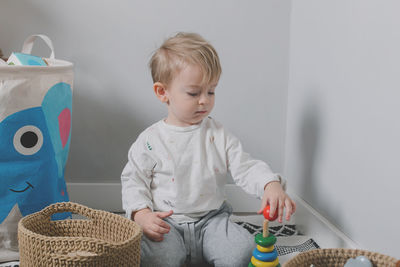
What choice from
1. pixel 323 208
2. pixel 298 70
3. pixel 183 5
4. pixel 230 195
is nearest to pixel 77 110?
pixel 183 5

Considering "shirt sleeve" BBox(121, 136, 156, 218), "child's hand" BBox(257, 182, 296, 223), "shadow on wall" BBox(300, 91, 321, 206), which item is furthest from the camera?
"shadow on wall" BBox(300, 91, 321, 206)

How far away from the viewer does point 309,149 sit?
1331 millimetres

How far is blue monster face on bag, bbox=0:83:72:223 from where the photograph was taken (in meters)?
1.10

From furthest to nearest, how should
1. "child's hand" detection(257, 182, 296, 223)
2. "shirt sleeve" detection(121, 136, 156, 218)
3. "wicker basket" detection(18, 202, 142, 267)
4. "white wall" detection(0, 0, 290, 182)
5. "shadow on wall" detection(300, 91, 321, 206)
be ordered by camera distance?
"white wall" detection(0, 0, 290, 182)
"shadow on wall" detection(300, 91, 321, 206)
"shirt sleeve" detection(121, 136, 156, 218)
"child's hand" detection(257, 182, 296, 223)
"wicker basket" detection(18, 202, 142, 267)

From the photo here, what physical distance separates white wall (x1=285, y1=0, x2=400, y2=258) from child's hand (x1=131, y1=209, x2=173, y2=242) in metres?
0.45

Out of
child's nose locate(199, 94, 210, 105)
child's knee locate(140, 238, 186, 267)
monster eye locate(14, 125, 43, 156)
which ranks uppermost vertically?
child's nose locate(199, 94, 210, 105)

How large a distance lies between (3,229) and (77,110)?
0.53 metres

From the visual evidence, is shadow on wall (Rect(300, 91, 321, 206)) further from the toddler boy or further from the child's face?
the child's face

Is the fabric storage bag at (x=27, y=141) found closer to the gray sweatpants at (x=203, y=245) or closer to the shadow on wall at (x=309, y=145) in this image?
the gray sweatpants at (x=203, y=245)

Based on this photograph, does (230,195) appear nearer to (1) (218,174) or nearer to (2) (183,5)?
(1) (218,174)

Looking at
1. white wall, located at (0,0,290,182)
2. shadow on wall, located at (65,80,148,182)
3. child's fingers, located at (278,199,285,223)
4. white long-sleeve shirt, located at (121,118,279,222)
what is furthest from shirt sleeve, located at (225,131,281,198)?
shadow on wall, located at (65,80,148,182)

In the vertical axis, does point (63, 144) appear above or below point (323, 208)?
above

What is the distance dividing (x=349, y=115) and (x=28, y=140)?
803 mm

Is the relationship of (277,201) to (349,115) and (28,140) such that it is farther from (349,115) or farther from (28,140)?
(28,140)
